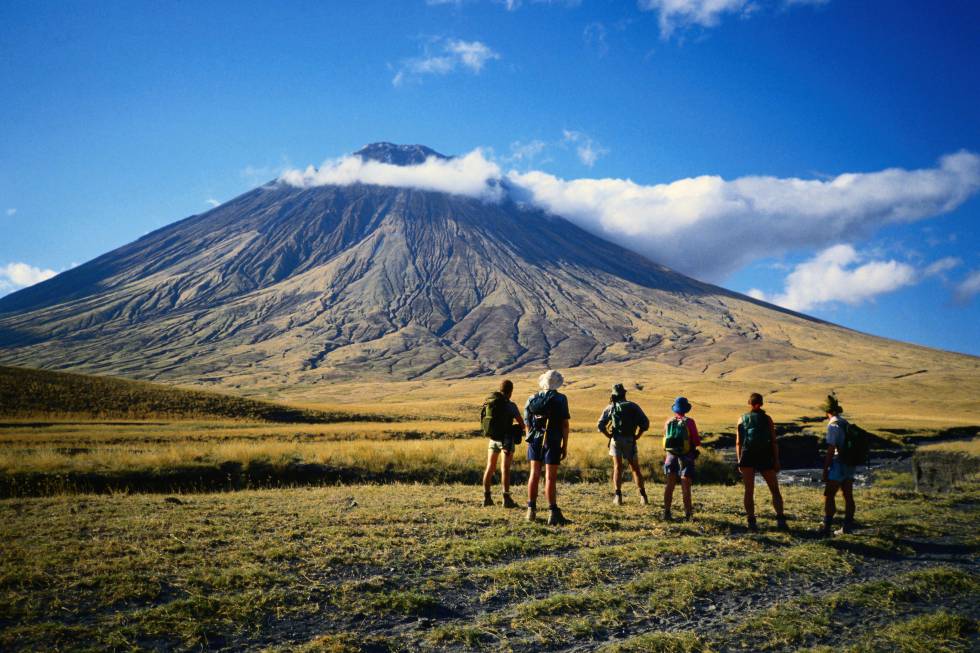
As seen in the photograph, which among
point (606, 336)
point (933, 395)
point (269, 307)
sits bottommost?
point (933, 395)

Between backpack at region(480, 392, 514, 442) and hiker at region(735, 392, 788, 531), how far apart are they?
13.0 feet

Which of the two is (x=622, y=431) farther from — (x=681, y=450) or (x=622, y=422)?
(x=681, y=450)

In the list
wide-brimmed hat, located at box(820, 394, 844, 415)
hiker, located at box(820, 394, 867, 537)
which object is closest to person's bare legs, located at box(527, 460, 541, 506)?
hiker, located at box(820, 394, 867, 537)

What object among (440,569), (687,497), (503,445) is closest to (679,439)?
(687,497)

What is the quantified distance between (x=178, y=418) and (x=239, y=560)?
30622 mm

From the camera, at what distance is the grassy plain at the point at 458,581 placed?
4.97 m

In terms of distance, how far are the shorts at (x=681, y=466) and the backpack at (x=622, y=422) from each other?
3.46ft

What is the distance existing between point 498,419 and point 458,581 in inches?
171

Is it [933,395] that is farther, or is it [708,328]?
[708,328]

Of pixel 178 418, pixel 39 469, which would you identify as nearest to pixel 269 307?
pixel 178 418

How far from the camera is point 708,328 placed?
187m

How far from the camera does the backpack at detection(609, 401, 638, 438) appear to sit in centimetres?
1112

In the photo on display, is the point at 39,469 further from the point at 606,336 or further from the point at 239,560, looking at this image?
the point at 606,336

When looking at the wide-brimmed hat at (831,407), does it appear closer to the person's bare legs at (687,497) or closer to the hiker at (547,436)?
the person's bare legs at (687,497)
